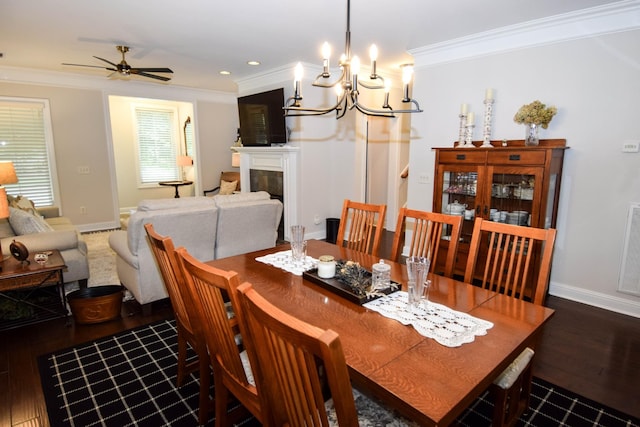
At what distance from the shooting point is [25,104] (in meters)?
5.52

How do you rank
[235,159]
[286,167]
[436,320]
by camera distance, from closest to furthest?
1. [436,320]
2. [286,167]
3. [235,159]

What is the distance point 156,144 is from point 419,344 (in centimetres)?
812

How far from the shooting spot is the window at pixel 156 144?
25.8 feet

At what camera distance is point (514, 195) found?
133 inches

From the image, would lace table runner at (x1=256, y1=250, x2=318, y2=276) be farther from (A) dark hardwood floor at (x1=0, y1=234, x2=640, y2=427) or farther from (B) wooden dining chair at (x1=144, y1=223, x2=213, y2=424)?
(A) dark hardwood floor at (x1=0, y1=234, x2=640, y2=427)

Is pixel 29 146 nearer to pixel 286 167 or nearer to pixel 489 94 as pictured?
pixel 286 167

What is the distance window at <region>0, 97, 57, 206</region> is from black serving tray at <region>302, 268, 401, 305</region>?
5727 millimetres

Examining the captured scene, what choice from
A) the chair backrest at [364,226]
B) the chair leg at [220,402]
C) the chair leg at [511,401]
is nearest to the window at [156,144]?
the chair backrest at [364,226]

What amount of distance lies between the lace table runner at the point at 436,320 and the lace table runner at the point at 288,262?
0.56 metres

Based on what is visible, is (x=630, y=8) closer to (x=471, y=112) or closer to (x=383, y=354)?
(x=471, y=112)

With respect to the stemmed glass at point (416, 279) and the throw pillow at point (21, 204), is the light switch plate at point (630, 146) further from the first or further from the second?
the throw pillow at point (21, 204)

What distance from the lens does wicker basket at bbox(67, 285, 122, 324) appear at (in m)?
2.86

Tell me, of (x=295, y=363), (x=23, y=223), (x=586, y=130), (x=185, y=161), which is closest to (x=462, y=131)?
(x=586, y=130)

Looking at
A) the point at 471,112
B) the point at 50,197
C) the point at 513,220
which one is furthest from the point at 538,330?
the point at 50,197
